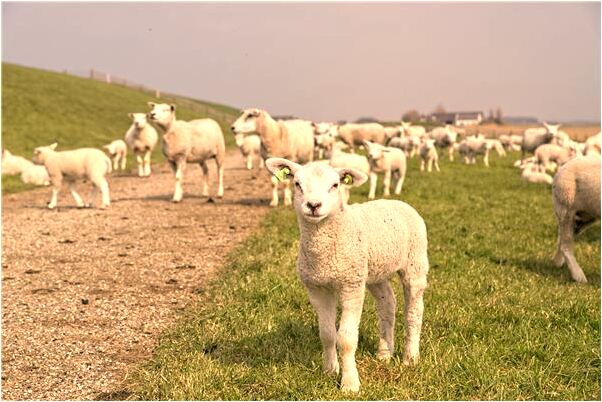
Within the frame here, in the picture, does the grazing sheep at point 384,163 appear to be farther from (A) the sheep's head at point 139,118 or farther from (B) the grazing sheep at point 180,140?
(A) the sheep's head at point 139,118

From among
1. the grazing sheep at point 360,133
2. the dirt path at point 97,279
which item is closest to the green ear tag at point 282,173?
the dirt path at point 97,279

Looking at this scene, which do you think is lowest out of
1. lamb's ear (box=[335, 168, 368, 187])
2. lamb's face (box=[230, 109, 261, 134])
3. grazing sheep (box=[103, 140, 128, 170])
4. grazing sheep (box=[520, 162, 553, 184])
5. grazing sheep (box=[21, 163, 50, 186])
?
grazing sheep (box=[21, 163, 50, 186])

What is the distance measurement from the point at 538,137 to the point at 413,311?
86.3ft

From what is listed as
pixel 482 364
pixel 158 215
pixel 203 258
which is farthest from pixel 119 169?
pixel 482 364

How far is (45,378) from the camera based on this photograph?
493 centimetres

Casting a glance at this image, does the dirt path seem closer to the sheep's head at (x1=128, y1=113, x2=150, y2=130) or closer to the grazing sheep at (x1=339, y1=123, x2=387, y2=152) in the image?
the sheep's head at (x1=128, y1=113, x2=150, y2=130)

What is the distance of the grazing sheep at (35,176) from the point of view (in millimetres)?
19812

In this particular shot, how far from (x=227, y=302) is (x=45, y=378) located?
224 cm

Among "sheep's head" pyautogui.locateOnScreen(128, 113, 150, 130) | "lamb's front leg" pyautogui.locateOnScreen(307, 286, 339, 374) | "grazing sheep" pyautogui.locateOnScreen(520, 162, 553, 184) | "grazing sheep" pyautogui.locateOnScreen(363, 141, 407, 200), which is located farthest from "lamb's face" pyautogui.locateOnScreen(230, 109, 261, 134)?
"grazing sheep" pyautogui.locateOnScreen(520, 162, 553, 184)

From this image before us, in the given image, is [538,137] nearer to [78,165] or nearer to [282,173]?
[78,165]

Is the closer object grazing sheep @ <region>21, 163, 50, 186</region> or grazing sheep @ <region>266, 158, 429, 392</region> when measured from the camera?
grazing sheep @ <region>266, 158, 429, 392</region>

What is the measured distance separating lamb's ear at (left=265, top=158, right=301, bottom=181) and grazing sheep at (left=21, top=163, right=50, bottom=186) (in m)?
17.9

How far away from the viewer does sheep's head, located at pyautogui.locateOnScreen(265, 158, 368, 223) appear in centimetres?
398

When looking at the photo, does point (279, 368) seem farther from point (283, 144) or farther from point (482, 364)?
point (283, 144)
